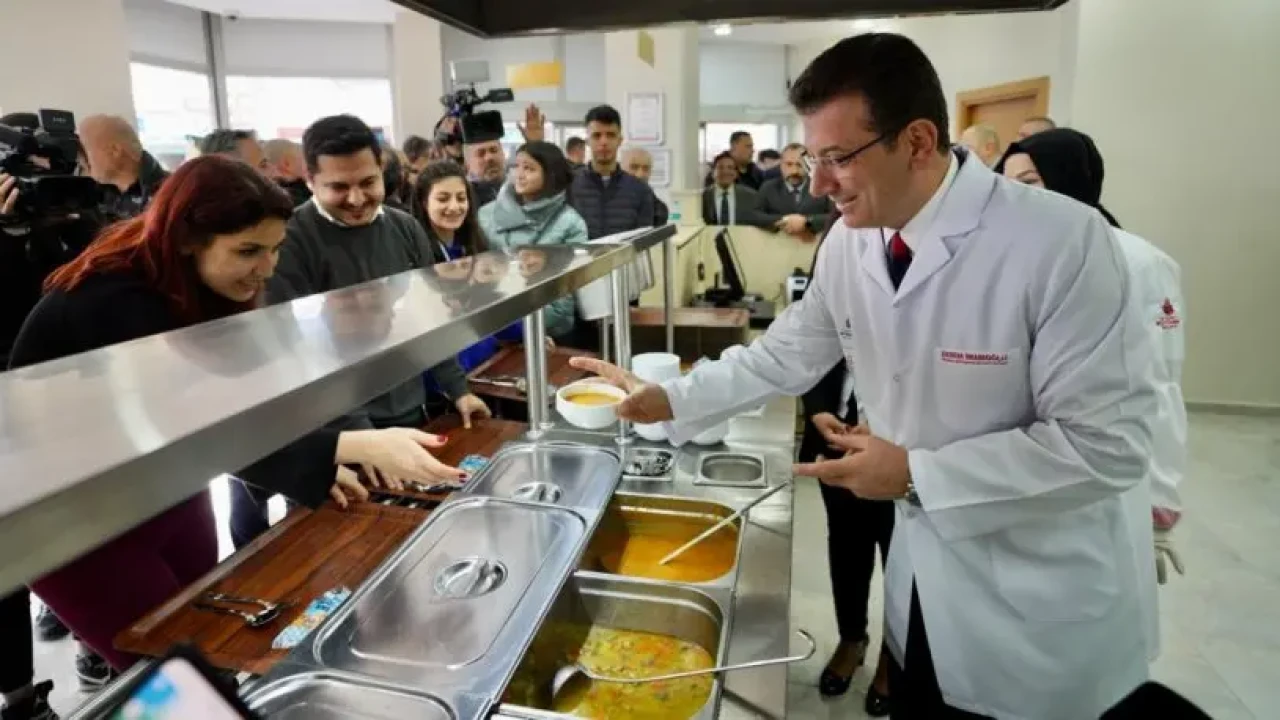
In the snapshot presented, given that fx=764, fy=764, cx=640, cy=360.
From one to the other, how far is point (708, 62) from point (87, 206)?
27.9ft

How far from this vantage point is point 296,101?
8141mm

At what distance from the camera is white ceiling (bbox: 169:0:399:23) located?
680 centimetres

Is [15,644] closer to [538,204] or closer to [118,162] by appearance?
[538,204]

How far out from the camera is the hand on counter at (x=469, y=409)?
182cm

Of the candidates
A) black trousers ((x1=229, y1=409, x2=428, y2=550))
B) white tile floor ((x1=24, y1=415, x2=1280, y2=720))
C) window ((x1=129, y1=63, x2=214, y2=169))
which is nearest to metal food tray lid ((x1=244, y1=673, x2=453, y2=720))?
white tile floor ((x1=24, y1=415, x2=1280, y2=720))

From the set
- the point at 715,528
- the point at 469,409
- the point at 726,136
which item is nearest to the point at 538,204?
the point at 469,409

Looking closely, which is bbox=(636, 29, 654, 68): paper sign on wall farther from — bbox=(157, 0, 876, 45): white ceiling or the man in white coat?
the man in white coat

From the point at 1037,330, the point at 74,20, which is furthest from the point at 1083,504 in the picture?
the point at 74,20

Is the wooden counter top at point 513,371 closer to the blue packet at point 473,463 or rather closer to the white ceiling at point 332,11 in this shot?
the blue packet at point 473,463

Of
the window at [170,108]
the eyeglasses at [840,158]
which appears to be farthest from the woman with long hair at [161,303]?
the window at [170,108]

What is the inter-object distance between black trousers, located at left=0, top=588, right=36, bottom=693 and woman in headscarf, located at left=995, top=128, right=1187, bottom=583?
97.2 inches

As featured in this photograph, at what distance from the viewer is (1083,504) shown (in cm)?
99

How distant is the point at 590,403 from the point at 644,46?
3.68 metres

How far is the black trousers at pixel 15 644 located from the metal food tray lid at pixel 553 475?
1.17 m
